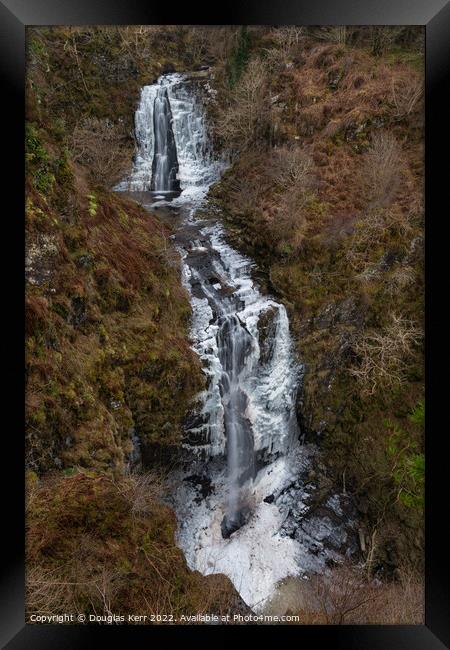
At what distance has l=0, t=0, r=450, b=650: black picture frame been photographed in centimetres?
301

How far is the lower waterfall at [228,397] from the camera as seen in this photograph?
18.1 feet

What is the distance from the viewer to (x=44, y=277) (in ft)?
13.5

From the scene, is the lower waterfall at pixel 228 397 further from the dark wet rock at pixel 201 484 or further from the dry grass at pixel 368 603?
the dry grass at pixel 368 603

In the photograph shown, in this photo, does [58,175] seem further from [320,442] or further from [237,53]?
[320,442]

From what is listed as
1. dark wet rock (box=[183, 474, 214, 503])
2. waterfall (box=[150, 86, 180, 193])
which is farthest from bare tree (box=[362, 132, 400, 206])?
dark wet rock (box=[183, 474, 214, 503])

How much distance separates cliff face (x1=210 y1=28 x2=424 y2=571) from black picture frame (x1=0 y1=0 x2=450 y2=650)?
1.97 ft

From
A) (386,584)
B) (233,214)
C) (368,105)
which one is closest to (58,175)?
(233,214)

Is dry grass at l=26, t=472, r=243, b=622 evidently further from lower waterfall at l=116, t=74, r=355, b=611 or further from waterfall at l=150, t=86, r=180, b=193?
waterfall at l=150, t=86, r=180, b=193
